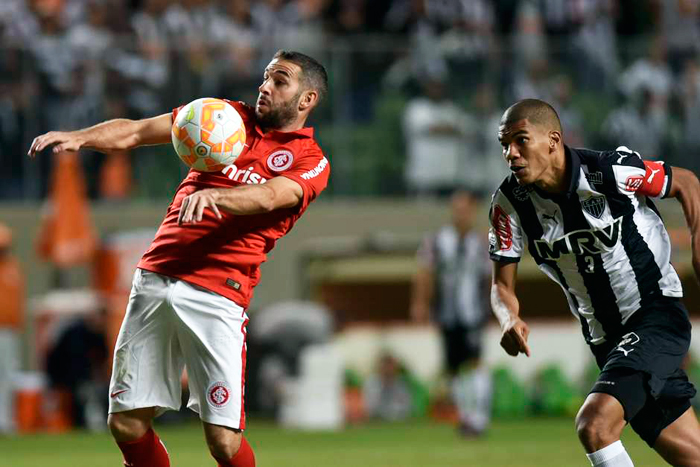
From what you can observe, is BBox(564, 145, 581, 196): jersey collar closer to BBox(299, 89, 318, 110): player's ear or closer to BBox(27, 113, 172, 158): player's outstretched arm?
BBox(299, 89, 318, 110): player's ear

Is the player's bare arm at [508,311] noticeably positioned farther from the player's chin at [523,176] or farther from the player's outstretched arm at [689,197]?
the player's outstretched arm at [689,197]

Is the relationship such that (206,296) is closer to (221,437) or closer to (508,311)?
(221,437)

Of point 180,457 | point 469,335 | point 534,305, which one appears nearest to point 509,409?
point 534,305

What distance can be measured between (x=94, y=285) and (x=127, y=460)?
33.3ft

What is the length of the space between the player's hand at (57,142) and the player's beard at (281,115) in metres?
0.97

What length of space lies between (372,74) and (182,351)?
10.9m

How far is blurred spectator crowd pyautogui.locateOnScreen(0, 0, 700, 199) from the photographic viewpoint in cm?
1616

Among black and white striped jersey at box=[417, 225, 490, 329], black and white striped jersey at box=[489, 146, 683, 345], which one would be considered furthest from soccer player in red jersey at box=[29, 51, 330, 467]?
black and white striped jersey at box=[417, 225, 490, 329]

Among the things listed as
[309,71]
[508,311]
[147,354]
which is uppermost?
[309,71]

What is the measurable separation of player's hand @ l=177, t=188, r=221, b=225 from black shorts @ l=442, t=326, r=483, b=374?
8176 millimetres

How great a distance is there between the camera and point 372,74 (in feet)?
56.3

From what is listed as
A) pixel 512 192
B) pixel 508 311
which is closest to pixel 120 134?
pixel 512 192

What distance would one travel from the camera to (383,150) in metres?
17.1

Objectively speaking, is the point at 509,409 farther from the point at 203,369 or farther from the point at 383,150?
the point at 203,369
